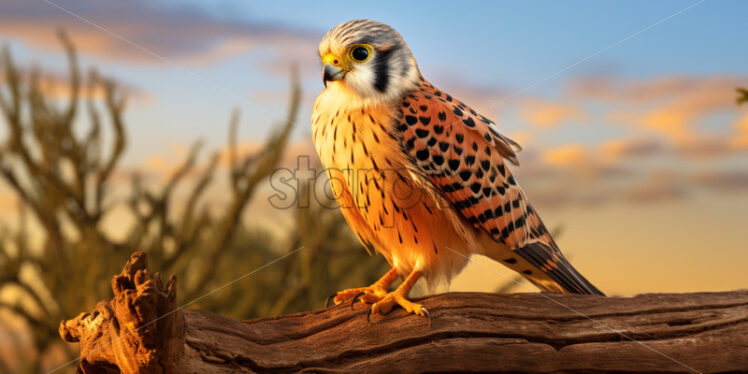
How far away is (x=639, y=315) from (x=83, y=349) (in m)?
2.95

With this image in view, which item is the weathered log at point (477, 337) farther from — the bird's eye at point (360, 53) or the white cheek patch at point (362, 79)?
the bird's eye at point (360, 53)

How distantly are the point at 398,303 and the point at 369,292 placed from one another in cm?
20

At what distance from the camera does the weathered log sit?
114 inches

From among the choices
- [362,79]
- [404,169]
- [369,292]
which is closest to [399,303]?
[369,292]

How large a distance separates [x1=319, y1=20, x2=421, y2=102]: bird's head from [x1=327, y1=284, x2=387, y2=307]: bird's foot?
1.08 metres

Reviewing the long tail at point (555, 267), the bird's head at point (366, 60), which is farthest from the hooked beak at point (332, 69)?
the long tail at point (555, 267)

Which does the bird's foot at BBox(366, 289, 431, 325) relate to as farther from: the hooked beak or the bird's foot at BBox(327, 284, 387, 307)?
the hooked beak

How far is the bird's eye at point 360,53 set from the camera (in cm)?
329

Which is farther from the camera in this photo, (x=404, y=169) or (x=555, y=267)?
(x=555, y=267)

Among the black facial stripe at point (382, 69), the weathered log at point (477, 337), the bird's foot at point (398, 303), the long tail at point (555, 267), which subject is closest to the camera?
the weathered log at point (477, 337)

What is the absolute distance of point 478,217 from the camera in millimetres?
3432

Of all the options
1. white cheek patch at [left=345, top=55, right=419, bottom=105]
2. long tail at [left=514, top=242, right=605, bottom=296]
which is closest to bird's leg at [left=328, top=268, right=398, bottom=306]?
long tail at [left=514, top=242, right=605, bottom=296]

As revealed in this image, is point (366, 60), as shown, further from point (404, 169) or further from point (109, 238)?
point (109, 238)

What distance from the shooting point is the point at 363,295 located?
11.0 ft
